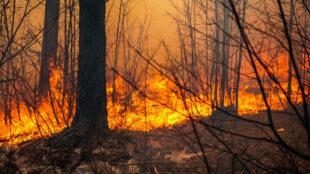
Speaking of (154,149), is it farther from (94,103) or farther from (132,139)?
(94,103)

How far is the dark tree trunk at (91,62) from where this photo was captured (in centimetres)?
→ 428

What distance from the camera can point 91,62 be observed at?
4.30 metres

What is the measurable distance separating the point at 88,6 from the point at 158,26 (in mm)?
24217

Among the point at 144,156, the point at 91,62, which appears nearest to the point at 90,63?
the point at 91,62

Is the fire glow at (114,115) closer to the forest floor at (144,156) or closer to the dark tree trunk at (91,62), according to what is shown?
the forest floor at (144,156)

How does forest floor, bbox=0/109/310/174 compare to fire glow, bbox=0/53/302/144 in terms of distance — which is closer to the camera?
forest floor, bbox=0/109/310/174

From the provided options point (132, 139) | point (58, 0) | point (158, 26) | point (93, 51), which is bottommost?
point (132, 139)

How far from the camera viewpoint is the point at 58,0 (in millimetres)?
8672

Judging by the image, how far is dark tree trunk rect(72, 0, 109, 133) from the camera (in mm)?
4277

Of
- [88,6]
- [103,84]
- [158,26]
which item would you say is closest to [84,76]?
[103,84]

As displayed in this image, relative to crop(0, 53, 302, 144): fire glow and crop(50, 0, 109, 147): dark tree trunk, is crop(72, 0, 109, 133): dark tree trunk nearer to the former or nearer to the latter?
crop(50, 0, 109, 147): dark tree trunk

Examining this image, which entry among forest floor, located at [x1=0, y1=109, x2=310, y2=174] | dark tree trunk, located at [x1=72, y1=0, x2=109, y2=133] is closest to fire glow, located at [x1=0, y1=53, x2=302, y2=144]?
forest floor, located at [x1=0, y1=109, x2=310, y2=174]

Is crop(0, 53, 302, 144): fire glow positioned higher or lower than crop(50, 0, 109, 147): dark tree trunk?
lower

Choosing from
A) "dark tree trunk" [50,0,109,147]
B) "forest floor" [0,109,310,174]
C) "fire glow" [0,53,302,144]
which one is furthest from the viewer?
"dark tree trunk" [50,0,109,147]
